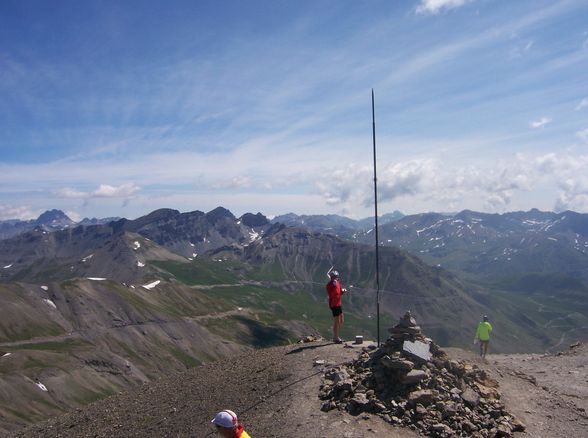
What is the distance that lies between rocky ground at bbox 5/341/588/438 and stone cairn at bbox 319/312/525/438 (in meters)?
0.46

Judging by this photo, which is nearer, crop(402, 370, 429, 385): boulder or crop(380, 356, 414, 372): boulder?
crop(402, 370, 429, 385): boulder

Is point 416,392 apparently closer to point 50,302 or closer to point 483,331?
point 483,331

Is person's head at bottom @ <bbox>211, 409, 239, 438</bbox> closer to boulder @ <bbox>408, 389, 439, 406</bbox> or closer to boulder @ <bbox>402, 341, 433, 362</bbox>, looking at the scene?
boulder @ <bbox>408, 389, 439, 406</bbox>

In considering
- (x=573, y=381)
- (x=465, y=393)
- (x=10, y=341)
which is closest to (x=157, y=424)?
(x=465, y=393)

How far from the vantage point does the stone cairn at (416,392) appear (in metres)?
16.9

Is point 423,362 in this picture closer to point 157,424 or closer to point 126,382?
point 157,424

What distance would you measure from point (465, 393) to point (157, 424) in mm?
12472

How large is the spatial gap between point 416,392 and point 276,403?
17.0 feet

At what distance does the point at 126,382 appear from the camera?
13250 centimetres

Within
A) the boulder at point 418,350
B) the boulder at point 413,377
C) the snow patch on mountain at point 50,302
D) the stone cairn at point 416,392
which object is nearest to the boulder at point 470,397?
the stone cairn at point 416,392

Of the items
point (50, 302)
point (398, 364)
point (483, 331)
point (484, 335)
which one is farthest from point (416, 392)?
point (50, 302)

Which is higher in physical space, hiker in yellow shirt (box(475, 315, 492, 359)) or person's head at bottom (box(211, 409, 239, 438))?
person's head at bottom (box(211, 409, 239, 438))

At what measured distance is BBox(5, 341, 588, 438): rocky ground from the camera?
16859 mm

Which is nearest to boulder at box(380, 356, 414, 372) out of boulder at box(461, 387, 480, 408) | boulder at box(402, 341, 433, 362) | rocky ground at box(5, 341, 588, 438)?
boulder at box(402, 341, 433, 362)
